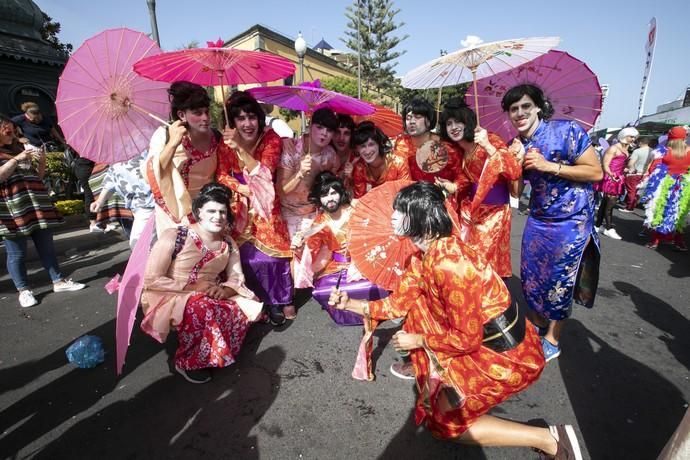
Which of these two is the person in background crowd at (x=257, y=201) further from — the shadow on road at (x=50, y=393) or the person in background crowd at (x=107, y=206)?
the person in background crowd at (x=107, y=206)

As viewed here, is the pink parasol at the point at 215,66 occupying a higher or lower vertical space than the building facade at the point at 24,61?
lower

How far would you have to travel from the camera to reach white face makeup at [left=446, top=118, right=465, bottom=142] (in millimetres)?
2697

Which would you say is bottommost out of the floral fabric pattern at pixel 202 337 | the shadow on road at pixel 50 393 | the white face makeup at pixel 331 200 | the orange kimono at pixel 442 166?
the shadow on road at pixel 50 393

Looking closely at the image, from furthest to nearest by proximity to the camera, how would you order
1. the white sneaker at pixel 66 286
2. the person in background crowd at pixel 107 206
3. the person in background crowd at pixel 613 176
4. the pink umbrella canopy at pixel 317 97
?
A: the person in background crowd at pixel 613 176, the person in background crowd at pixel 107 206, the white sneaker at pixel 66 286, the pink umbrella canopy at pixel 317 97

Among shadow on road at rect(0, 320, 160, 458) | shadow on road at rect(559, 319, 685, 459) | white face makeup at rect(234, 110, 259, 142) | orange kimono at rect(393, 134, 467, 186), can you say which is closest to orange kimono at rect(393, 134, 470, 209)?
orange kimono at rect(393, 134, 467, 186)

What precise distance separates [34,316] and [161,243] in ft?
7.44

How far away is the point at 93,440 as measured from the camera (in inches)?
75.4

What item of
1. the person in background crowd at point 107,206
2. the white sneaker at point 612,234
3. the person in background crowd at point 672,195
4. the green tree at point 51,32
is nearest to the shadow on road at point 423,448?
the person in background crowd at point 107,206

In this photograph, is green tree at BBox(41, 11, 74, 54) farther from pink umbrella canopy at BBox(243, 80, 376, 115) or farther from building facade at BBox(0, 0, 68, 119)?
pink umbrella canopy at BBox(243, 80, 376, 115)

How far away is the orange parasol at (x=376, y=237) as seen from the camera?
7.25 feet

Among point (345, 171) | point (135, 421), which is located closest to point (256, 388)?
point (135, 421)

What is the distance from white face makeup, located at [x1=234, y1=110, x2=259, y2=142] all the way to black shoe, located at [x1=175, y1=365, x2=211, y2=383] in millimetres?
1813

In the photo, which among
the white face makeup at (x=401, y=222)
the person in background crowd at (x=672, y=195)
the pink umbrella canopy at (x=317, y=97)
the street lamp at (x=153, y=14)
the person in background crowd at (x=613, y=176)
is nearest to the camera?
the white face makeup at (x=401, y=222)

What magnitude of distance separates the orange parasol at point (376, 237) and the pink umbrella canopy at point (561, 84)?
1.36 meters
